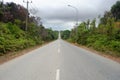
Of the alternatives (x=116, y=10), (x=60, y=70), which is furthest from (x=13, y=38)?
(x=116, y=10)

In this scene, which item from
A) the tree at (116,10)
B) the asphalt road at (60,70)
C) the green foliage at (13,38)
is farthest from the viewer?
the tree at (116,10)

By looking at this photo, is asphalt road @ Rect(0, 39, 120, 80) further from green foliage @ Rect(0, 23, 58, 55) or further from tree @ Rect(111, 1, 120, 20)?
tree @ Rect(111, 1, 120, 20)

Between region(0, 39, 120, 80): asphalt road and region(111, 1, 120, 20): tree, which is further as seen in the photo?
region(111, 1, 120, 20): tree

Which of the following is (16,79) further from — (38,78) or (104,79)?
(104,79)

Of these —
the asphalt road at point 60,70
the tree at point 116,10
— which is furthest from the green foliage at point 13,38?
the tree at point 116,10

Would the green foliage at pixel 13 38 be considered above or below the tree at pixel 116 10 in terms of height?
below

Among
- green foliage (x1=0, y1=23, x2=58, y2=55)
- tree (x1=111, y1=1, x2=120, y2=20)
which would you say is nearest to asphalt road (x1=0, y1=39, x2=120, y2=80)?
green foliage (x1=0, y1=23, x2=58, y2=55)

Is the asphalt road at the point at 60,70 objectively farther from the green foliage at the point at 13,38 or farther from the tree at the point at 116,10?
the tree at the point at 116,10

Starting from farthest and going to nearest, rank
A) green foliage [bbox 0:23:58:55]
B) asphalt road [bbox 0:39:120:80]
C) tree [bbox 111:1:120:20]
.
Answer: tree [bbox 111:1:120:20]
green foliage [bbox 0:23:58:55]
asphalt road [bbox 0:39:120:80]

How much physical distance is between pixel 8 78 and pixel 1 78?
0.96ft

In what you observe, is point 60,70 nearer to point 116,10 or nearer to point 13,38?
point 13,38

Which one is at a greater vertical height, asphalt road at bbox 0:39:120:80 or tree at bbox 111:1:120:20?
tree at bbox 111:1:120:20

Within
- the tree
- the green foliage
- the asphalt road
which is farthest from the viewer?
the tree

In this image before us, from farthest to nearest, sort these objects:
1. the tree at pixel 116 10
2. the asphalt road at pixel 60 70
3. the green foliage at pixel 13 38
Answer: the tree at pixel 116 10 < the green foliage at pixel 13 38 < the asphalt road at pixel 60 70
